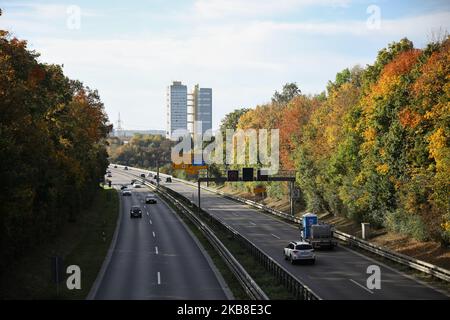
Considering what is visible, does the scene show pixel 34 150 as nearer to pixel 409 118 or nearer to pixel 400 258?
pixel 400 258

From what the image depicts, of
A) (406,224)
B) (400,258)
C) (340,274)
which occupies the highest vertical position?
(406,224)

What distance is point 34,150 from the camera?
128 feet

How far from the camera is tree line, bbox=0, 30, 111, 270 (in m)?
32.0

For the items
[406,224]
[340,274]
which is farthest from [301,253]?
[406,224]

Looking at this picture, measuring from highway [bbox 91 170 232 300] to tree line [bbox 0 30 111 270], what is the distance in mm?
5675

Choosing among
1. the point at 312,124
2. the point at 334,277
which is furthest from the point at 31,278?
the point at 312,124

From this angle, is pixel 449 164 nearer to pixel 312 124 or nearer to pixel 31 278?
pixel 31 278

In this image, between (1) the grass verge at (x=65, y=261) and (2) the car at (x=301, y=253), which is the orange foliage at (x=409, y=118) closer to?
(2) the car at (x=301, y=253)

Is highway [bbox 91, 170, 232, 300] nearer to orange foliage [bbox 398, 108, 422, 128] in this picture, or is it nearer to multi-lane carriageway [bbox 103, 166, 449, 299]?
multi-lane carriageway [bbox 103, 166, 449, 299]

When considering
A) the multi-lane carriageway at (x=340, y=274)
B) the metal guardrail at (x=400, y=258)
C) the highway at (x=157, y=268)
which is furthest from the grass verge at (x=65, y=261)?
the metal guardrail at (x=400, y=258)

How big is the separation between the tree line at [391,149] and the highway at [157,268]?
1625 centimetres

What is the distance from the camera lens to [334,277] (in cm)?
3606

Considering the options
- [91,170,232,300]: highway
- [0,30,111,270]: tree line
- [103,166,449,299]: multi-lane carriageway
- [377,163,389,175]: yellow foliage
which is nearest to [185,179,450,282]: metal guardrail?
[103,166,449,299]: multi-lane carriageway

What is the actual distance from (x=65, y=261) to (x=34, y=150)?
844 centimetres
